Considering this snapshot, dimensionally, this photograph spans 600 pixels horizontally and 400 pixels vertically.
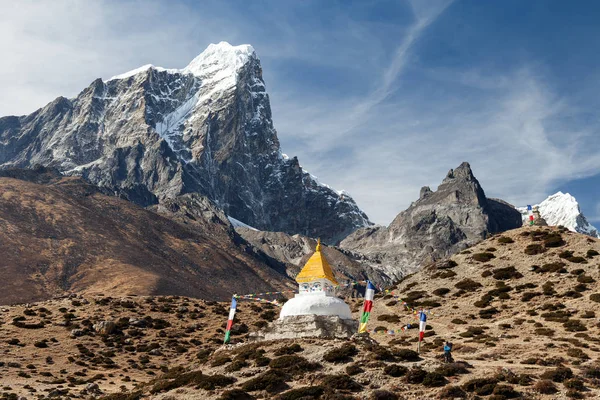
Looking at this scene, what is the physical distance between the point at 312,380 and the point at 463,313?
3125cm

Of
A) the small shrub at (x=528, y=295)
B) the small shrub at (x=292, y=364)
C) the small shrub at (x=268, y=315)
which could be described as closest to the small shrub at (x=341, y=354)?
the small shrub at (x=292, y=364)

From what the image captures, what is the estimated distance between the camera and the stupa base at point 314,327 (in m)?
48.6

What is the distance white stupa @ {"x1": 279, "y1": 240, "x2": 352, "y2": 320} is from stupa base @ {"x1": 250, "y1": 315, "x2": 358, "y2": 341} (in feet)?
1.86

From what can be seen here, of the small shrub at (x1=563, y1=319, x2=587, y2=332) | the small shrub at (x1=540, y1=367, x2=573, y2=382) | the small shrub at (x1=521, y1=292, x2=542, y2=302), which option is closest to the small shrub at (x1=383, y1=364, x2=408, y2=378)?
the small shrub at (x1=540, y1=367, x2=573, y2=382)

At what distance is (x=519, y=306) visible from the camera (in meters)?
64.6

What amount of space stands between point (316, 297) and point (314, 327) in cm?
270

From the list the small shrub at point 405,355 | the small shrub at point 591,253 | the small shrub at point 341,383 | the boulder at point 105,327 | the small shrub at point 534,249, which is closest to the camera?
the small shrub at point 341,383

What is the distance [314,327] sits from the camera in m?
48.6

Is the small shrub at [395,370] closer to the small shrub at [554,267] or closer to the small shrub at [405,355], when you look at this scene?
the small shrub at [405,355]

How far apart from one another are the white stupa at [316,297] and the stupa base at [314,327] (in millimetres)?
566

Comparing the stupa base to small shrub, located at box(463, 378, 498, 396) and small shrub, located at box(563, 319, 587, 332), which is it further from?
small shrub, located at box(563, 319, 587, 332)

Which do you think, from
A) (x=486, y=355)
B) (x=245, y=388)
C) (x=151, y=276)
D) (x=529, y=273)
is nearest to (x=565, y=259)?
(x=529, y=273)

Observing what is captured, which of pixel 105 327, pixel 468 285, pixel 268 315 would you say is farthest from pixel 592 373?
pixel 105 327

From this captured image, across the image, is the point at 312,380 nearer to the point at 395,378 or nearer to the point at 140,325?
the point at 395,378
